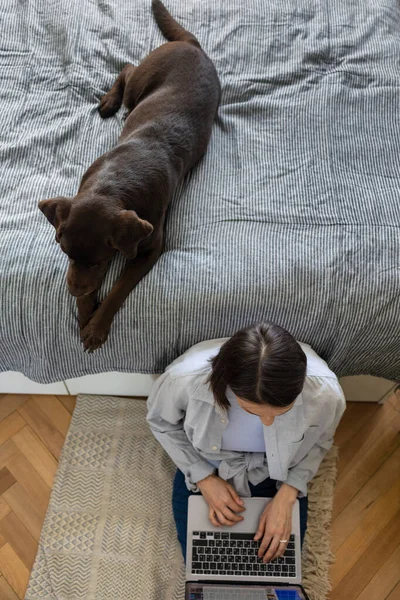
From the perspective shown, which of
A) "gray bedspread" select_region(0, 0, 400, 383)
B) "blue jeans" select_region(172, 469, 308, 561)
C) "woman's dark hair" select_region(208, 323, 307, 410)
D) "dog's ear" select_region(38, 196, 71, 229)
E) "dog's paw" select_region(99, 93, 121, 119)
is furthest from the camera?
"dog's paw" select_region(99, 93, 121, 119)

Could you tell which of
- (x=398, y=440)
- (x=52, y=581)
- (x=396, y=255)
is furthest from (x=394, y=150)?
(x=52, y=581)

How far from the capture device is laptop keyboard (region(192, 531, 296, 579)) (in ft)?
4.01

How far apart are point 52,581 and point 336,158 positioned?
1439mm

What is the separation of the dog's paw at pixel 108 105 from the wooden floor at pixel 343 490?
94 cm

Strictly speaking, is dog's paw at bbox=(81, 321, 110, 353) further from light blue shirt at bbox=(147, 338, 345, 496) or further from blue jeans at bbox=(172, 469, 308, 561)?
blue jeans at bbox=(172, 469, 308, 561)

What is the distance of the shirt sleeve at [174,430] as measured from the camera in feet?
4.03

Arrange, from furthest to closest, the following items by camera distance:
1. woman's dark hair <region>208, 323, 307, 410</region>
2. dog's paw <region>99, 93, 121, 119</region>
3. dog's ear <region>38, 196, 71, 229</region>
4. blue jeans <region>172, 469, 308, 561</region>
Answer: dog's paw <region>99, 93, 121, 119</region>
blue jeans <region>172, 469, 308, 561</region>
dog's ear <region>38, 196, 71, 229</region>
woman's dark hair <region>208, 323, 307, 410</region>

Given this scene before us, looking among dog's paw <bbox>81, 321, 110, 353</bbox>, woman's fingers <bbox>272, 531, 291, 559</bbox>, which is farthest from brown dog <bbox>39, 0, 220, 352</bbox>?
woman's fingers <bbox>272, 531, 291, 559</bbox>

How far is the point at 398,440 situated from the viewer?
1604 mm

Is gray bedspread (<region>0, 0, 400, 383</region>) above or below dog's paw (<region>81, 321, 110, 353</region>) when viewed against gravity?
above

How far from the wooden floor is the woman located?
0.27 metres

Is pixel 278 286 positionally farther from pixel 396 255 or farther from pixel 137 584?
pixel 137 584

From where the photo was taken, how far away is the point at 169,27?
155cm

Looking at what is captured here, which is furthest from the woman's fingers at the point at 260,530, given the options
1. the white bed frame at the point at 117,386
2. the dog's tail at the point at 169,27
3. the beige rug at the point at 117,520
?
the dog's tail at the point at 169,27
